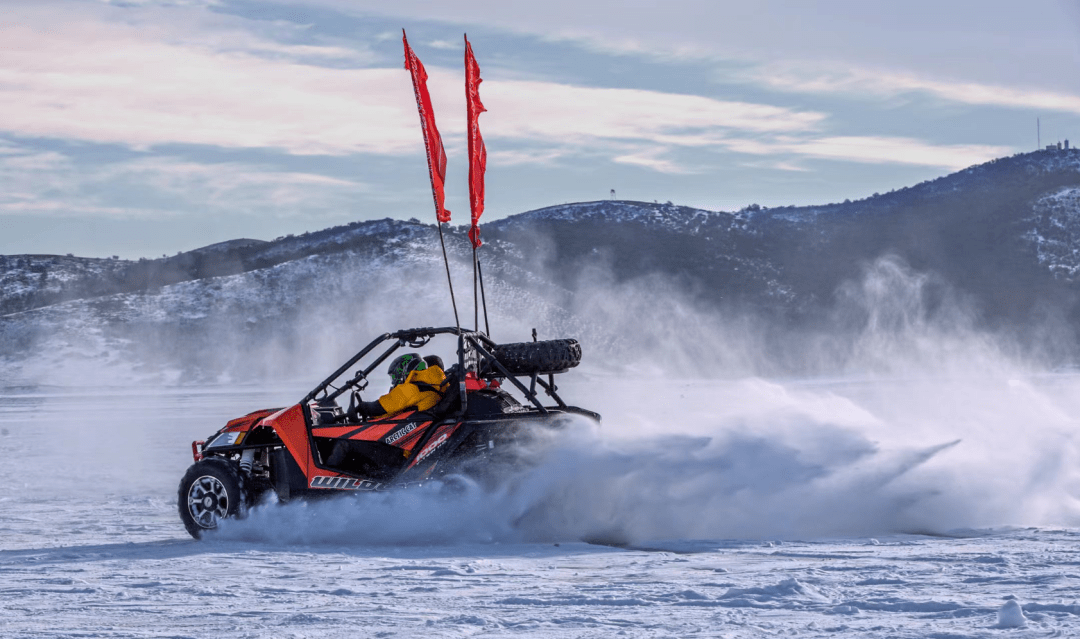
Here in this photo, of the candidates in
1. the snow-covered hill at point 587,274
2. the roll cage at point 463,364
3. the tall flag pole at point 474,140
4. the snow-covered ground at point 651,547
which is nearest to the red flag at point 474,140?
the tall flag pole at point 474,140

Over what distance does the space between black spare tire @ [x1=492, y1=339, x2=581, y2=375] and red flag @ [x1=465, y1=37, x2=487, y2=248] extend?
2433 mm

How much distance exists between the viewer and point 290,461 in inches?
350

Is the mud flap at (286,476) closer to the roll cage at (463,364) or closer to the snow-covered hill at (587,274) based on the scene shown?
the roll cage at (463,364)

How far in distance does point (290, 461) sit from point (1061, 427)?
6470mm

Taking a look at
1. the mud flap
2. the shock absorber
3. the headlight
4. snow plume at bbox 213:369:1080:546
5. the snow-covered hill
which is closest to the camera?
snow plume at bbox 213:369:1080:546

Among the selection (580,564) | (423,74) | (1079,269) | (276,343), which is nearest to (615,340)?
(276,343)

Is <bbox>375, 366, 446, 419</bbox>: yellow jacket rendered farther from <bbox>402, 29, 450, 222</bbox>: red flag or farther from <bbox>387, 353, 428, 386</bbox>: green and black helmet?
<bbox>402, 29, 450, 222</bbox>: red flag

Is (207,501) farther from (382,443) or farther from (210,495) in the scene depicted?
(382,443)

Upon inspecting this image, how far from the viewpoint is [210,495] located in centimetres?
892

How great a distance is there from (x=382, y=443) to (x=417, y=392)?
1.46ft

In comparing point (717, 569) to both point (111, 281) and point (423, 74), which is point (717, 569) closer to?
point (423, 74)

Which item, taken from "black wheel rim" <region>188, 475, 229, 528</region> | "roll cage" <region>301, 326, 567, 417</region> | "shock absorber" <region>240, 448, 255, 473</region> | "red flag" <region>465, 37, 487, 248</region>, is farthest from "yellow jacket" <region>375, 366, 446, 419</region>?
"red flag" <region>465, 37, 487, 248</region>

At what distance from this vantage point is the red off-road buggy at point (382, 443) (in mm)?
8766

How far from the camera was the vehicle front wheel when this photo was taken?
8.86 meters
